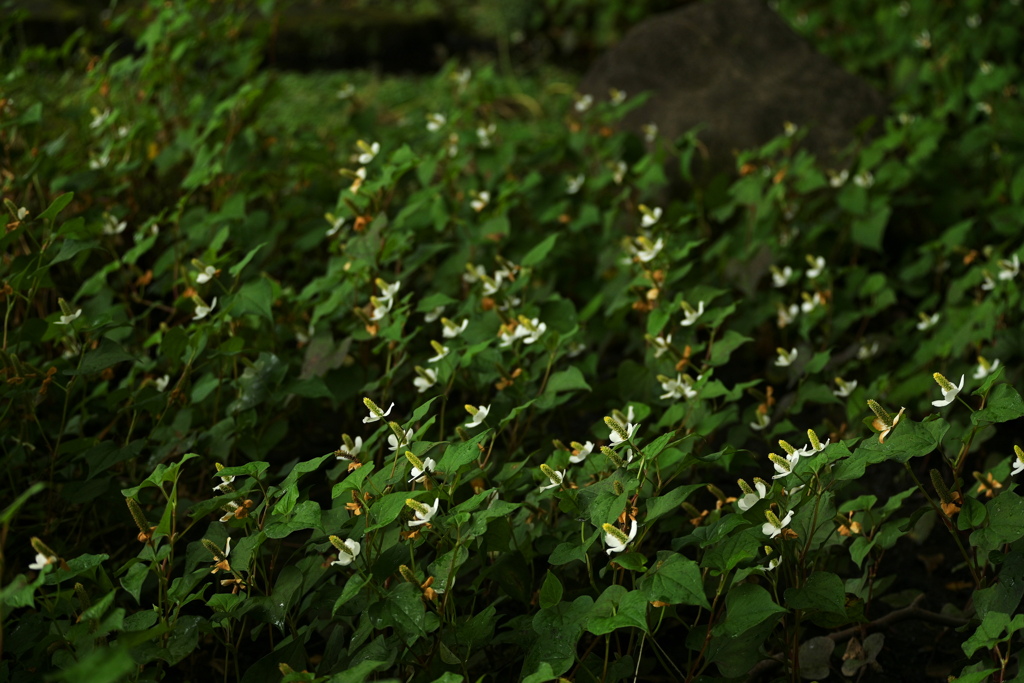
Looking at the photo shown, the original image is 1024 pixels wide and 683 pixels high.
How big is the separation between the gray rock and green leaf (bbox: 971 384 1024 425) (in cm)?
202

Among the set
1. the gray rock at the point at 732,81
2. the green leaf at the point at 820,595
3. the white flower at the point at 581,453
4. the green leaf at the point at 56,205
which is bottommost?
the gray rock at the point at 732,81

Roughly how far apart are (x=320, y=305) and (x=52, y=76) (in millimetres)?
3316

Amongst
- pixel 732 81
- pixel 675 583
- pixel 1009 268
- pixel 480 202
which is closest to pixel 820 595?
pixel 675 583

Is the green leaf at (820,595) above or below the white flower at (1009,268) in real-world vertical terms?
Result: above

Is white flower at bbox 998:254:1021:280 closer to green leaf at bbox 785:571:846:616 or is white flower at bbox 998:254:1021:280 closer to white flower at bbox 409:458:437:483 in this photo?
green leaf at bbox 785:571:846:616

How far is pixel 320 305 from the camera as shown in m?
1.97

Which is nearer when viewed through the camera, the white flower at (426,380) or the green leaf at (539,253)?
the white flower at (426,380)

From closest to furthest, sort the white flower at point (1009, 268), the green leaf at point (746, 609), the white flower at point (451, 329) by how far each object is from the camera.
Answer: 1. the green leaf at point (746, 609)
2. the white flower at point (451, 329)
3. the white flower at point (1009, 268)

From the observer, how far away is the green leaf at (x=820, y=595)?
1.33m

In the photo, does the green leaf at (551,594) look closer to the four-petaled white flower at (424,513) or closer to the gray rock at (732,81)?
the four-petaled white flower at (424,513)

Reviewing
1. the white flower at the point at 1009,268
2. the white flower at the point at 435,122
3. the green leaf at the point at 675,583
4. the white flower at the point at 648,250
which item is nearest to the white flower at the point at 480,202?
the white flower at the point at 435,122

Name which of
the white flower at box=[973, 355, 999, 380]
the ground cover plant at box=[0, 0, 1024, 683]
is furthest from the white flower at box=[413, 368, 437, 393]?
the white flower at box=[973, 355, 999, 380]

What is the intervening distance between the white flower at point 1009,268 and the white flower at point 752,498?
41.6 inches

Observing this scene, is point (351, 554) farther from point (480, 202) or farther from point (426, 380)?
point (480, 202)
